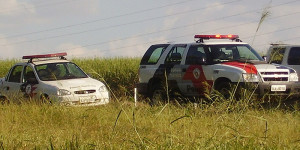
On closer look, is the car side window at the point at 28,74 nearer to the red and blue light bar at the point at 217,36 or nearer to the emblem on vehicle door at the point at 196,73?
the emblem on vehicle door at the point at 196,73

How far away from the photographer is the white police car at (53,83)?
13469 millimetres

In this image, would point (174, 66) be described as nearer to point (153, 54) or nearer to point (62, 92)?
point (153, 54)

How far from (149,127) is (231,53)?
6.38 meters

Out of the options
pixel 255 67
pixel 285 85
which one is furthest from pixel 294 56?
pixel 255 67

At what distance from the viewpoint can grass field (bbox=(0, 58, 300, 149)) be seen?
6035 mm

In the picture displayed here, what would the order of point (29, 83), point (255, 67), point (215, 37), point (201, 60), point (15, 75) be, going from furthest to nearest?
point (15, 75), point (215, 37), point (29, 83), point (201, 60), point (255, 67)

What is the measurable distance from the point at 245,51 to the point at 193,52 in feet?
4.49

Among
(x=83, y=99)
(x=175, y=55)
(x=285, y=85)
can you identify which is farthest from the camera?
(x=175, y=55)

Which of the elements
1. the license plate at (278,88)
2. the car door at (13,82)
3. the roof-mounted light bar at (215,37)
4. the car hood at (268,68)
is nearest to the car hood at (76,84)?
the car door at (13,82)

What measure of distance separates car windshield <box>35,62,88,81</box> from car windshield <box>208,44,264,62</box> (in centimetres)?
348

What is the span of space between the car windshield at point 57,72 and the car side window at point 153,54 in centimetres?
188

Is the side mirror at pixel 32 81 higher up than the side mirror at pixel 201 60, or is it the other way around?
the side mirror at pixel 201 60

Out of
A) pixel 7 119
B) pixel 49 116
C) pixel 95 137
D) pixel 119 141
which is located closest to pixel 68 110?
pixel 49 116

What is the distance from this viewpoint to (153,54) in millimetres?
15836
